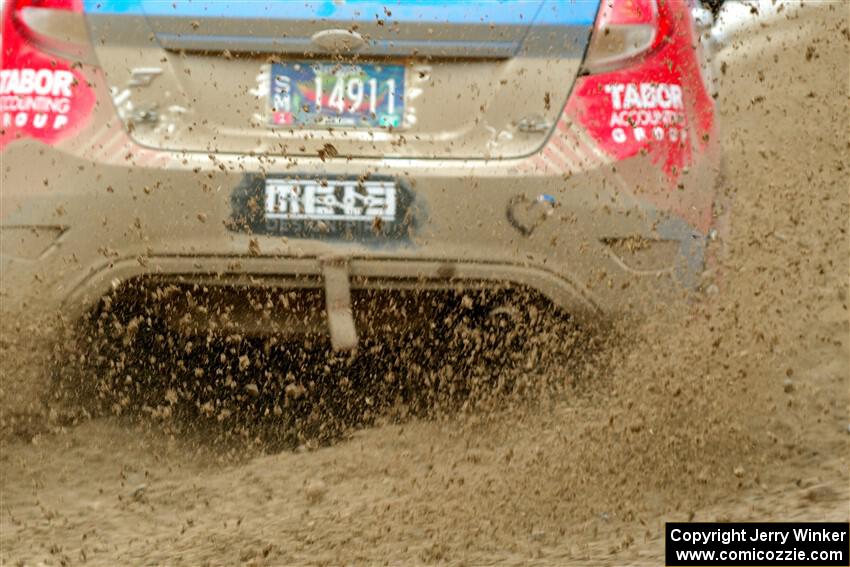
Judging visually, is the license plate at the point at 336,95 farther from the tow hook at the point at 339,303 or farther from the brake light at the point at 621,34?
the brake light at the point at 621,34

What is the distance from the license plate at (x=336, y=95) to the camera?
4.64 meters

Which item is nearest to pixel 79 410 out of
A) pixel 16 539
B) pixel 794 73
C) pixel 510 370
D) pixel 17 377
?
pixel 17 377

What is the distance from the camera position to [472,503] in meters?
4.42

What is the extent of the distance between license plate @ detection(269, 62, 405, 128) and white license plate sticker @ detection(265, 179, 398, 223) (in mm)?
185

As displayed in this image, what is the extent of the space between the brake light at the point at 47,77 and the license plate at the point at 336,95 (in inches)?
21.6

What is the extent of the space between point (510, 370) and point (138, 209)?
48.2 inches

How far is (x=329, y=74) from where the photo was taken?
464cm

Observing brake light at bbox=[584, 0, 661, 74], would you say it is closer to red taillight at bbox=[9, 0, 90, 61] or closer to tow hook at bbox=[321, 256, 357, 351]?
tow hook at bbox=[321, 256, 357, 351]

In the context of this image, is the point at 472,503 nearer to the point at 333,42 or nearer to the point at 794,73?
the point at 333,42

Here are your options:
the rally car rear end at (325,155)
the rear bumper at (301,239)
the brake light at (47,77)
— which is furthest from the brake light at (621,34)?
the brake light at (47,77)

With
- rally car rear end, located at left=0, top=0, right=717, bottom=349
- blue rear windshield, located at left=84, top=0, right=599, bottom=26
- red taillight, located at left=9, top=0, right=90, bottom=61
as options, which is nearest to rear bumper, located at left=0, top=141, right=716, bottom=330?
rally car rear end, located at left=0, top=0, right=717, bottom=349

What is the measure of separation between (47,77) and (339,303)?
106 cm

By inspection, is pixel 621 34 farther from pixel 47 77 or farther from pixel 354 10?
pixel 47 77

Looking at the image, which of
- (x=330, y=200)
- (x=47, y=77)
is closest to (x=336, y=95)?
(x=330, y=200)
